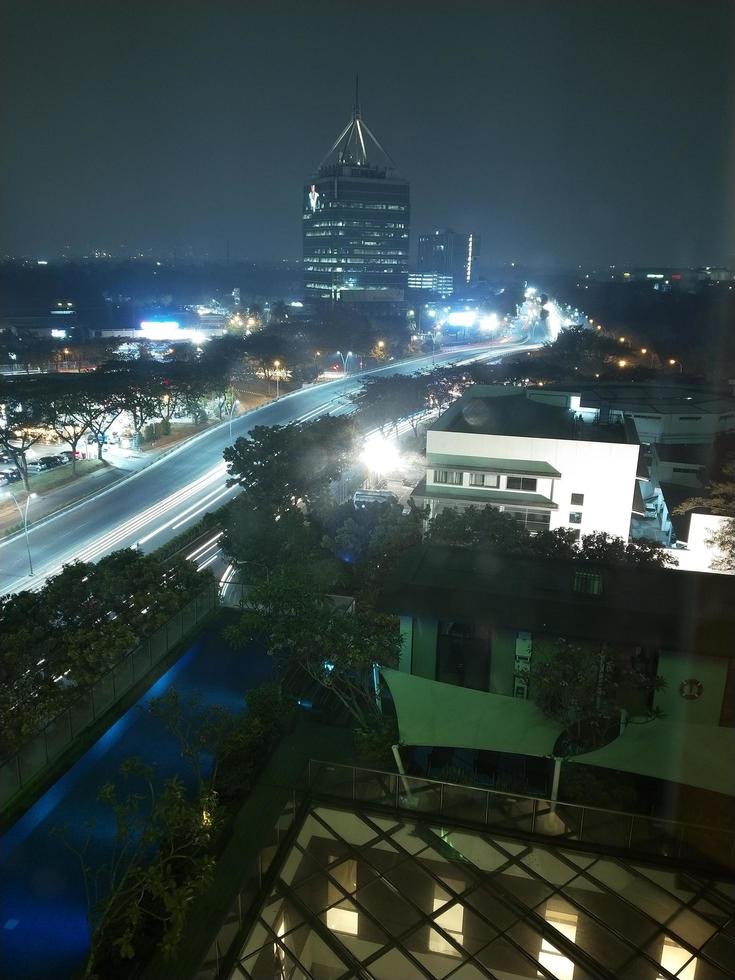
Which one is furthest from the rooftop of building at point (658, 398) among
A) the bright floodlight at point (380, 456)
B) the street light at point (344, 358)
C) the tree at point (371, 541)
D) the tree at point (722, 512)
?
the street light at point (344, 358)

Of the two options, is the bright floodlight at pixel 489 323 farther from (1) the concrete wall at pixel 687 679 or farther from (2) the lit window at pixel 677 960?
(2) the lit window at pixel 677 960

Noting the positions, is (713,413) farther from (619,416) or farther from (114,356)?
(114,356)

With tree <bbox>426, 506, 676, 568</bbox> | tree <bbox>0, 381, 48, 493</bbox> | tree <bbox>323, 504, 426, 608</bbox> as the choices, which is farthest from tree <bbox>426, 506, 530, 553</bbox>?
tree <bbox>0, 381, 48, 493</bbox>

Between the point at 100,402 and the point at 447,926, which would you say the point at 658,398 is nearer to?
the point at 100,402

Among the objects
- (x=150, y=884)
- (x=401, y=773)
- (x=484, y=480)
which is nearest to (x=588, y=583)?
(x=401, y=773)

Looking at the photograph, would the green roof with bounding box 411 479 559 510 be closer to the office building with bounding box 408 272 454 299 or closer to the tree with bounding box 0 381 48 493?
the tree with bounding box 0 381 48 493
